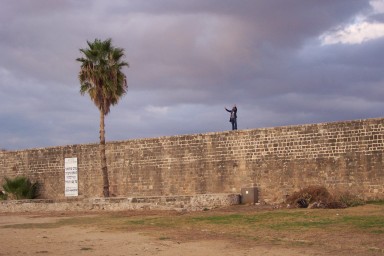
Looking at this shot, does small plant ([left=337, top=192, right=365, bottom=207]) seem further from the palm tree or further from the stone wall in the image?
the palm tree

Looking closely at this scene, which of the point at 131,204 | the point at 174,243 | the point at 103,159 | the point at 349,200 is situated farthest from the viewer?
the point at 103,159

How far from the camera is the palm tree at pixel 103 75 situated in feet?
76.1

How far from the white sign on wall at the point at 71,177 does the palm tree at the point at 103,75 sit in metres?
3.65

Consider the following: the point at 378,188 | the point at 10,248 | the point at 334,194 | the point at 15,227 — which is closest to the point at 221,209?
the point at 334,194

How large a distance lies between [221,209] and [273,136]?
418 cm

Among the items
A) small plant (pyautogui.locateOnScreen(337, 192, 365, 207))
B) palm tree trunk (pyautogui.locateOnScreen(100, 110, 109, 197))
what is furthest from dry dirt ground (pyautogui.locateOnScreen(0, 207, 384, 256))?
palm tree trunk (pyautogui.locateOnScreen(100, 110, 109, 197))

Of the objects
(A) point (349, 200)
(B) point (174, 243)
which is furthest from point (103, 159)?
(B) point (174, 243)

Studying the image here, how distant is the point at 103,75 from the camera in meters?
23.1

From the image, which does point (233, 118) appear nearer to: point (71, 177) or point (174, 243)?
point (71, 177)

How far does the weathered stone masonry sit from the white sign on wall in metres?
0.25

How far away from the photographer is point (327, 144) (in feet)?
67.3

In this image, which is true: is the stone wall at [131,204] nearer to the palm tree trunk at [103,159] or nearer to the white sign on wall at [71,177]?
the palm tree trunk at [103,159]

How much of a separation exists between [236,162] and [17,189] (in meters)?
11.3

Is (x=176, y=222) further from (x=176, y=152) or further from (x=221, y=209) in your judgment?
(x=176, y=152)
